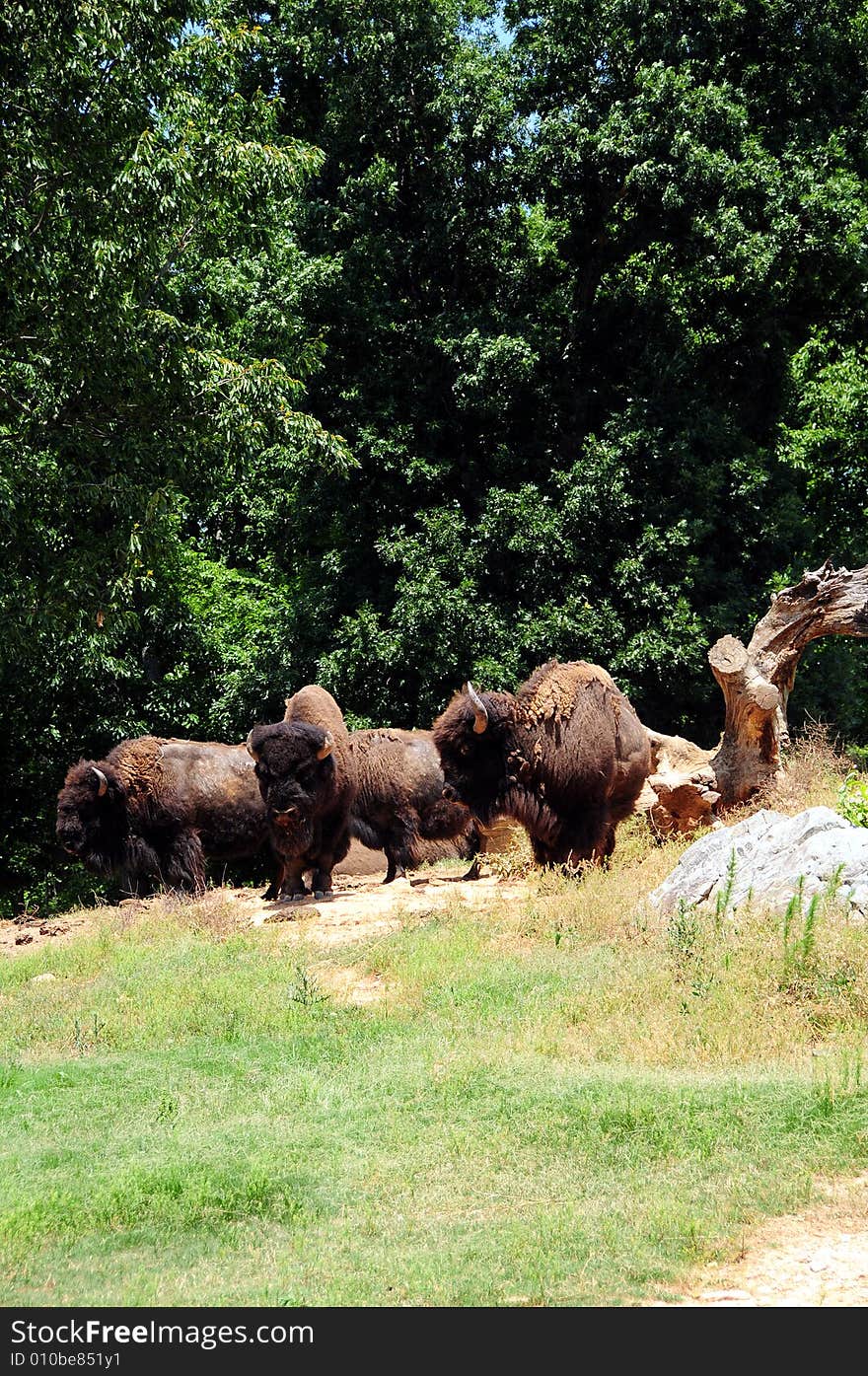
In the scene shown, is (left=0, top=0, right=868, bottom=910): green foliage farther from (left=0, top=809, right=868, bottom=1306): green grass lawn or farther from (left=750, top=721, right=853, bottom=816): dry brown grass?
A: (left=0, top=809, right=868, bottom=1306): green grass lawn

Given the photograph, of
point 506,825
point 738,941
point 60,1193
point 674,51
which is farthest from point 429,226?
point 60,1193

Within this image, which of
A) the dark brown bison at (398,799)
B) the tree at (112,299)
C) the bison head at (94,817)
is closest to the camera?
the tree at (112,299)

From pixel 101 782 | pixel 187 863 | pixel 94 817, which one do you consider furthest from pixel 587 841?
pixel 94 817

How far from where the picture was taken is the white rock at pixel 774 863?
8836 mm

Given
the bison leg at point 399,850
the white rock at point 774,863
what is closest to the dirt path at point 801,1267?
the white rock at point 774,863

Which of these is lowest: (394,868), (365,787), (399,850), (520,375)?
(394,868)

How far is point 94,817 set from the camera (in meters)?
15.6

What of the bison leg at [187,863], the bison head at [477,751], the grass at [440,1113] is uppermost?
the bison head at [477,751]

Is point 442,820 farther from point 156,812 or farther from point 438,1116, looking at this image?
point 438,1116

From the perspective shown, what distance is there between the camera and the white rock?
29.0 feet

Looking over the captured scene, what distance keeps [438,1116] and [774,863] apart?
3644 mm

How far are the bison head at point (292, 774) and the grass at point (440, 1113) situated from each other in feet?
10.6

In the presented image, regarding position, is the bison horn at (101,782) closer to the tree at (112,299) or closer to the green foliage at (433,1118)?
the tree at (112,299)

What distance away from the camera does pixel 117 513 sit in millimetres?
14938
